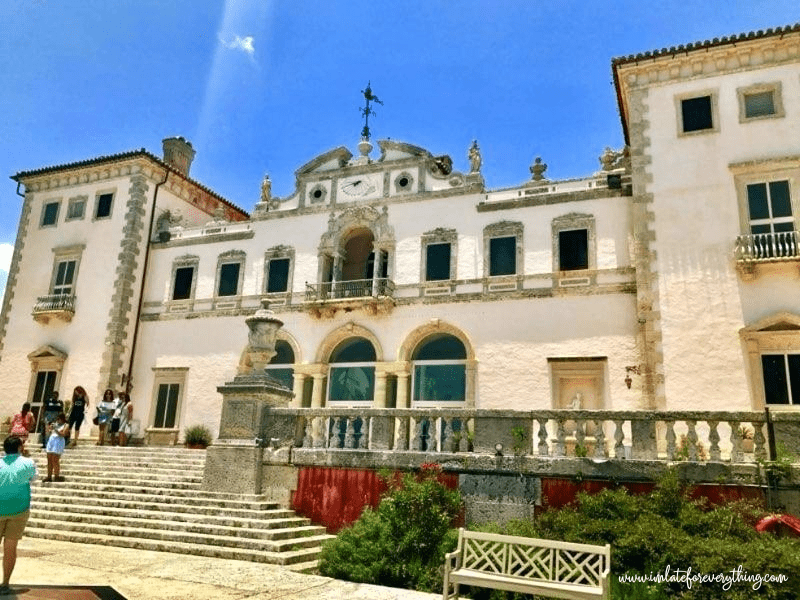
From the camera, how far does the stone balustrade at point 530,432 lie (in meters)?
8.80

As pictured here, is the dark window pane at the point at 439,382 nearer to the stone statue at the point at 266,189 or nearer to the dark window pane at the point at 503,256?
the dark window pane at the point at 503,256

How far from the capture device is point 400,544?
27.5 ft

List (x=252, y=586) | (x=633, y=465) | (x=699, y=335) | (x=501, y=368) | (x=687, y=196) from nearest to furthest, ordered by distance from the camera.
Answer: (x=252, y=586), (x=633, y=465), (x=699, y=335), (x=687, y=196), (x=501, y=368)

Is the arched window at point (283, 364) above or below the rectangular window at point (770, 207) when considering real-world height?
below

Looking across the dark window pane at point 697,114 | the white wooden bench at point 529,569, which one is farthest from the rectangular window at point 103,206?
the white wooden bench at point 529,569

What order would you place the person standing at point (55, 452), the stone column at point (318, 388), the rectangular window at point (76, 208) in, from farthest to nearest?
the rectangular window at point (76, 208), the stone column at point (318, 388), the person standing at point (55, 452)

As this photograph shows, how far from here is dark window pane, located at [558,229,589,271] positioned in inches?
711

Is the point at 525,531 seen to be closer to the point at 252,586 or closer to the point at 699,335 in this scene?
the point at 252,586

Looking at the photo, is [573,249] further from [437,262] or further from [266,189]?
[266,189]

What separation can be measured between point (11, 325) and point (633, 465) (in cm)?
2413

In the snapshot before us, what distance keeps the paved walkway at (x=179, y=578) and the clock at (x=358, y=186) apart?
14.4 metres

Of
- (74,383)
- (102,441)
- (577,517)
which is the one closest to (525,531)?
(577,517)

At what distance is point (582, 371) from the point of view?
1719cm

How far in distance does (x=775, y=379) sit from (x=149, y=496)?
1374 centimetres
